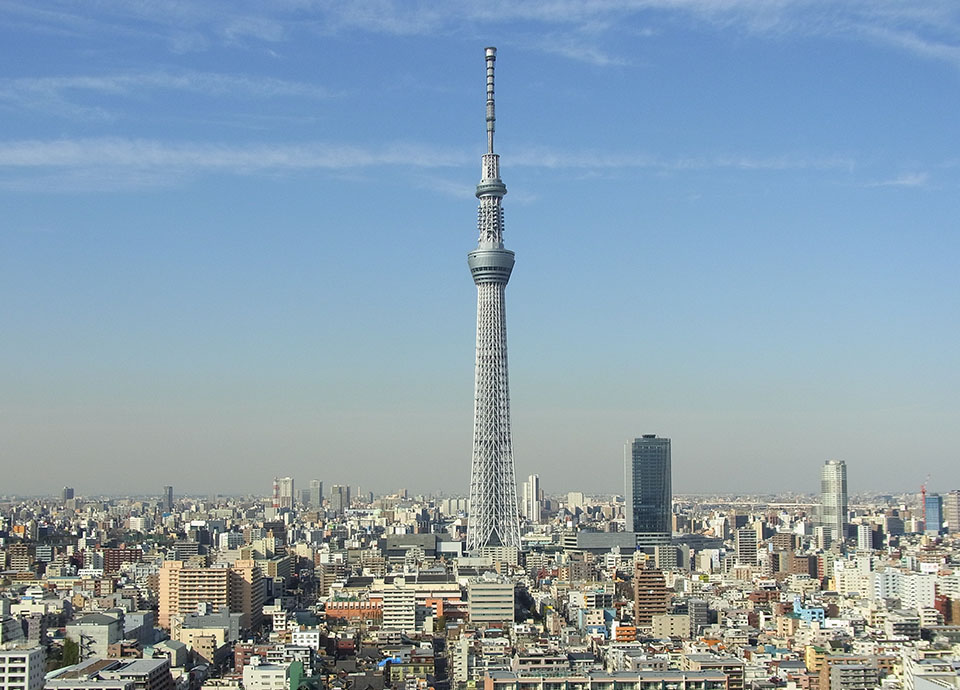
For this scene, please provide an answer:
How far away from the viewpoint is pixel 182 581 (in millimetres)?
32781

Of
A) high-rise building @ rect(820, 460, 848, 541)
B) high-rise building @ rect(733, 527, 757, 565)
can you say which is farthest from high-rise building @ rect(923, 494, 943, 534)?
high-rise building @ rect(733, 527, 757, 565)

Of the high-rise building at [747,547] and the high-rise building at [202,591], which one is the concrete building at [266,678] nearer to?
the high-rise building at [202,591]

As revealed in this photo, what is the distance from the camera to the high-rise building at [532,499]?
9169 cm

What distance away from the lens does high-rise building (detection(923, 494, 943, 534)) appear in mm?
72188

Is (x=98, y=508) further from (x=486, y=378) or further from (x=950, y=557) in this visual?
(x=950, y=557)

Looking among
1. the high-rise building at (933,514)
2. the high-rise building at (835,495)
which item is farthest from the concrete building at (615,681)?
the high-rise building at (933,514)

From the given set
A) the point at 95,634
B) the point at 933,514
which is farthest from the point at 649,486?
the point at 95,634

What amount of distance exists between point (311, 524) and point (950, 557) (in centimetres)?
3482

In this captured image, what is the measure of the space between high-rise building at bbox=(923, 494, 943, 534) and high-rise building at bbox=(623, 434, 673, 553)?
20137 millimetres

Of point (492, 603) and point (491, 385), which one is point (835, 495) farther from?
point (492, 603)

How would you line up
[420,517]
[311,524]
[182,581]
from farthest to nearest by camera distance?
[420,517] → [311,524] → [182,581]

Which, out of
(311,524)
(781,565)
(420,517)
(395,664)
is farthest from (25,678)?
(420,517)

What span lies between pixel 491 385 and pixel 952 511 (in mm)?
41432

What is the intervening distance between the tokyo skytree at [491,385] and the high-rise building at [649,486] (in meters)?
14.8
